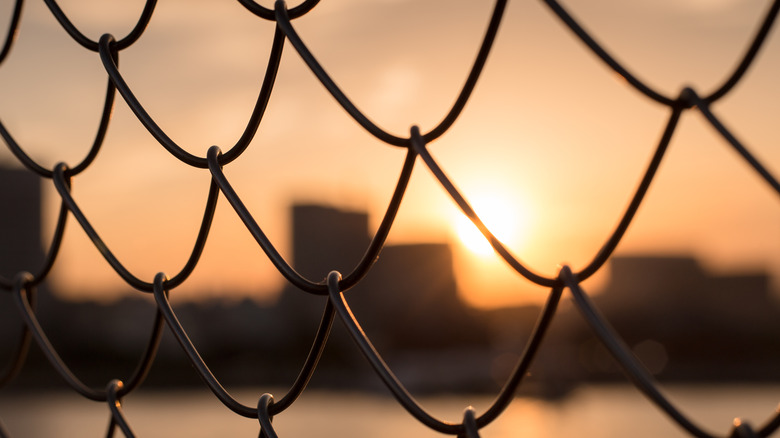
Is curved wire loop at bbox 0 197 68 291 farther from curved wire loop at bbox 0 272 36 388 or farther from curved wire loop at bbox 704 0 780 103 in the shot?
curved wire loop at bbox 704 0 780 103

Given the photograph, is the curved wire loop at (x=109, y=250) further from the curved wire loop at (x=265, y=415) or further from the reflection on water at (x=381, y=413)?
the reflection on water at (x=381, y=413)

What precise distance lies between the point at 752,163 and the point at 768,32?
0.06m

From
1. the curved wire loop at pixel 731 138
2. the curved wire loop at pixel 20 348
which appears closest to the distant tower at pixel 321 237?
the curved wire loop at pixel 20 348

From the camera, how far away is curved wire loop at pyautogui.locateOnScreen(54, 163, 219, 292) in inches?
24.0

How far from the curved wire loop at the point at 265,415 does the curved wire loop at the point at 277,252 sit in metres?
0.09

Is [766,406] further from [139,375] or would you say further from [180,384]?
[139,375]

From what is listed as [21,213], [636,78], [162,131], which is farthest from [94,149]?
[21,213]

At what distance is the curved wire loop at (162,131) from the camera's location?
21.7 inches

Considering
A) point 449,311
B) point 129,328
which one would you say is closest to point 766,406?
point 449,311

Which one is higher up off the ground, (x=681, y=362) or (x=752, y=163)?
(x=681, y=362)

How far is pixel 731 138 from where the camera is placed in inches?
12.8

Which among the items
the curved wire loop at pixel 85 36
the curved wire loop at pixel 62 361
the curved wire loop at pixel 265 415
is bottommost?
the curved wire loop at pixel 265 415

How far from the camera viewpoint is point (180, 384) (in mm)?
32625

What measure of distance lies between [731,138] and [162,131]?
46 cm
